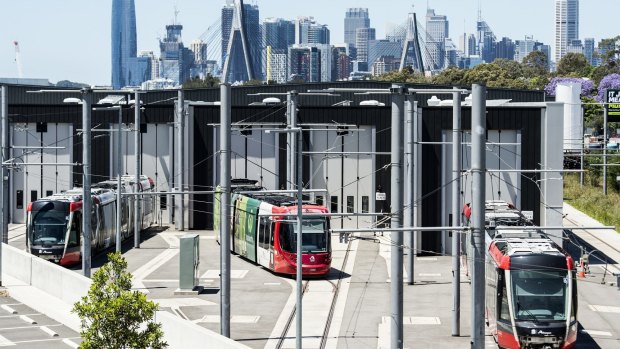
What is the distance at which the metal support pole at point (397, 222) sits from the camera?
2409 cm

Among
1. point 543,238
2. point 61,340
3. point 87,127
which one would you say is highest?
point 87,127

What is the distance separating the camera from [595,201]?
77.8m

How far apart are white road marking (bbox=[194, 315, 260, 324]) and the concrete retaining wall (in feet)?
12.2

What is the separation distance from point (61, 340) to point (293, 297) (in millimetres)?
9391

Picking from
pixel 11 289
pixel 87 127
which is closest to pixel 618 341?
pixel 87 127

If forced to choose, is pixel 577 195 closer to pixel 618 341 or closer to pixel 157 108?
pixel 157 108

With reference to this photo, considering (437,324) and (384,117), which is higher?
(384,117)

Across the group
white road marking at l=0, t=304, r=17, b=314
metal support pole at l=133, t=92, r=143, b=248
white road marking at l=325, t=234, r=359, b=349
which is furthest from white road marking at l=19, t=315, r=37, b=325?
metal support pole at l=133, t=92, r=143, b=248

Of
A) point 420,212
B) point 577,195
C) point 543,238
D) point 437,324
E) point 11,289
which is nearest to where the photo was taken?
point 543,238

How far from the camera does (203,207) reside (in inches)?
2457

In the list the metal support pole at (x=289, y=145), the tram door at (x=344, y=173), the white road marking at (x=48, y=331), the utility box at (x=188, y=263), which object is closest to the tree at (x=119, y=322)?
the white road marking at (x=48, y=331)

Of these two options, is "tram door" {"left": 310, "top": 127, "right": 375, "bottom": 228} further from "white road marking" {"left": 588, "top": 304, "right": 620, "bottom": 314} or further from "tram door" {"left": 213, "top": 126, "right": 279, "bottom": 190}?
"white road marking" {"left": 588, "top": 304, "right": 620, "bottom": 314}

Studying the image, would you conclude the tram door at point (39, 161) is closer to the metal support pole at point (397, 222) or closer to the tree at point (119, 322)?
the tree at point (119, 322)

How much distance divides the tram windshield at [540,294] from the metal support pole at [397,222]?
7.40 meters
